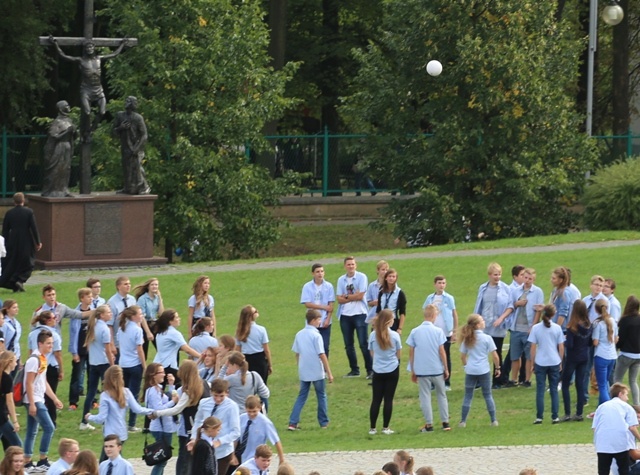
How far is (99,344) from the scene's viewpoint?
57.2 feet

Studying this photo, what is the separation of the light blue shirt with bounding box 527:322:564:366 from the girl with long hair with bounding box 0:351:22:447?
611 cm

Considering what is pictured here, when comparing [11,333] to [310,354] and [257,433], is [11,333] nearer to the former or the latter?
[310,354]

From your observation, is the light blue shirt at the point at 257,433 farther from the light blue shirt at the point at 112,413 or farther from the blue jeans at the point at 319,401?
the blue jeans at the point at 319,401

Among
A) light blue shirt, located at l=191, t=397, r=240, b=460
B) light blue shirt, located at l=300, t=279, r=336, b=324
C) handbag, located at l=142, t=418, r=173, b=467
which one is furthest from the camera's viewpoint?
light blue shirt, located at l=300, t=279, r=336, b=324

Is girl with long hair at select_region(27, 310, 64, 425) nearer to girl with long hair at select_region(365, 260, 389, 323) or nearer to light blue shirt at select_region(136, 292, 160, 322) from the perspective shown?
light blue shirt at select_region(136, 292, 160, 322)

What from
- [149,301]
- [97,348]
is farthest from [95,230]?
[97,348]

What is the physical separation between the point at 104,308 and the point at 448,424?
424 centimetres

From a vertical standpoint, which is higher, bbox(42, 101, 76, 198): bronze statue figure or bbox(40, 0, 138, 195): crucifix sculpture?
bbox(40, 0, 138, 195): crucifix sculpture

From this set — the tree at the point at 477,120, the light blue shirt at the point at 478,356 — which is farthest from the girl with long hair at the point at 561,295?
the tree at the point at 477,120

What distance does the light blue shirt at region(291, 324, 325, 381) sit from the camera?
17.3 meters

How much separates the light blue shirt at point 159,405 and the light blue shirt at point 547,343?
4.82 metres

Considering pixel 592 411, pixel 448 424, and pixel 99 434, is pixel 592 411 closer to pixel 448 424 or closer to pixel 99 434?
pixel 448 424

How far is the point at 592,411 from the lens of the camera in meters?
18.2

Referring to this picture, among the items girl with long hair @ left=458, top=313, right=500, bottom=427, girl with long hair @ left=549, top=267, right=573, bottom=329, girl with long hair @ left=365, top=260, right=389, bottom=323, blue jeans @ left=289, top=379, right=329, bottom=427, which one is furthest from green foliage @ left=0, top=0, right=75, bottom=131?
girl with long hair @ left=458, top=313, right=500, bottom=427
